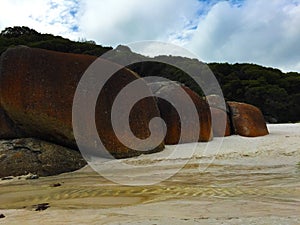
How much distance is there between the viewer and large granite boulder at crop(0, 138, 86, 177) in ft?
21.4

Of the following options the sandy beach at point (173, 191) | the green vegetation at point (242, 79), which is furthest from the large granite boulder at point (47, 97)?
the green vegetation at point (242, 79)

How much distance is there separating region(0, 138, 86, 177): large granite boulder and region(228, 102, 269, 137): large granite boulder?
5332 millimetres

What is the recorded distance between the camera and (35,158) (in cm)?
675

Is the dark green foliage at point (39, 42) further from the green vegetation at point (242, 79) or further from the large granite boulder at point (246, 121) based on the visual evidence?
the large granite boulder at point (246, 121)

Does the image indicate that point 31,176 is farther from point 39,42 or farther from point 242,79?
point 242,79

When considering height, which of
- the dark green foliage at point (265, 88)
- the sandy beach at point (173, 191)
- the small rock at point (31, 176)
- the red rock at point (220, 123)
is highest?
the dark green foliage at point (265, 88)

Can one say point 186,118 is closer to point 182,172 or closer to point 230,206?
point 182,172

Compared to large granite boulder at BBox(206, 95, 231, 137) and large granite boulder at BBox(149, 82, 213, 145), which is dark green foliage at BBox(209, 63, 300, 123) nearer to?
large granite boulder at BBox(206, 95, 231, 137)

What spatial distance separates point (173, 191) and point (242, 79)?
89.1 feet

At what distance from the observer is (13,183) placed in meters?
5.85

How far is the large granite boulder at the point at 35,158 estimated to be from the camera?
6.52m

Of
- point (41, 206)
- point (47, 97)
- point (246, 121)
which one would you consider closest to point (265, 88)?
point (246, 121)

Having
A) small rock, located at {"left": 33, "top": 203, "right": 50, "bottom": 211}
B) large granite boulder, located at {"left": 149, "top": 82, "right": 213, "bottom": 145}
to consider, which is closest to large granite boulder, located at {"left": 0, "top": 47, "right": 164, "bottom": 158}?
large granite boulder, located at {"left": 149, "top": 82, "right": 213, "bottom": 145}

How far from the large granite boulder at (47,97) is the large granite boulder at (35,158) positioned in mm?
311
